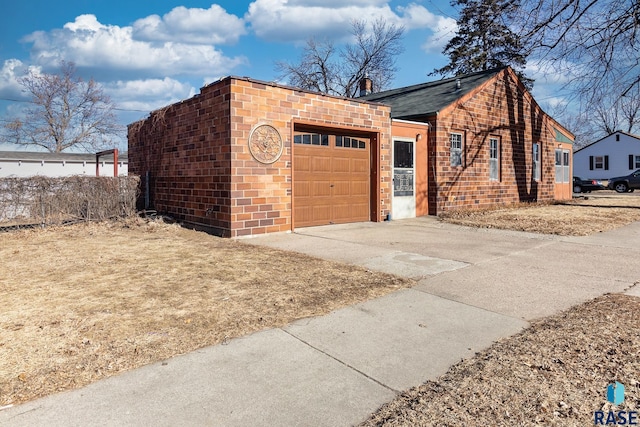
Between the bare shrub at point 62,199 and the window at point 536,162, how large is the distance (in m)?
16.6

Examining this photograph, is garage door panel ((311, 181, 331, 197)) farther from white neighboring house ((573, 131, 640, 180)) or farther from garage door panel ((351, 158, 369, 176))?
white neighboring house ((573, 131, 640, 180))

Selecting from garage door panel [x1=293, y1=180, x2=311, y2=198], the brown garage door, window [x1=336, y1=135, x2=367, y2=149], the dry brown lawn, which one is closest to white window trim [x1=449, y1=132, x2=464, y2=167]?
the brown garage door

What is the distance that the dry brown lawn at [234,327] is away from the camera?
2584 mm

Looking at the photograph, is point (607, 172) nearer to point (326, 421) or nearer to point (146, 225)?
point (146, 225)

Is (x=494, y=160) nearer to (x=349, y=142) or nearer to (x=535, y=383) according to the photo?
(x=349, y=142)

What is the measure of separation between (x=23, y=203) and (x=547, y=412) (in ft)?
37.7

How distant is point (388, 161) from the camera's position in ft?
40.2

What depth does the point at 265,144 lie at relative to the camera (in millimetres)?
9453

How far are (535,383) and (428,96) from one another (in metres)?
15.1

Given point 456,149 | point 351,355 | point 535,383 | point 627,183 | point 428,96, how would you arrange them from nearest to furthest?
1. point 535,383
2. point 351,355
3. point 456,149
4. point 428,96
5. point 627,183

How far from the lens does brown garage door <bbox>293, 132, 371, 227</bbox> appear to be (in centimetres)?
1036

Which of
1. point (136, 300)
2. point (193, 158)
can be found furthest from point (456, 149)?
point (136, 300)

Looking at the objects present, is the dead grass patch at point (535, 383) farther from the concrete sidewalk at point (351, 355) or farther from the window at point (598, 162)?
the window at point (598, 162)

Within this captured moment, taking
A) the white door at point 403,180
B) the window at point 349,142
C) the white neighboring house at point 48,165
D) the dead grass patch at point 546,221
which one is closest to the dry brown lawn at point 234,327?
the window at point 349,142
